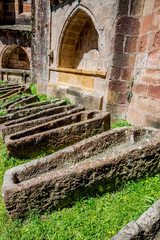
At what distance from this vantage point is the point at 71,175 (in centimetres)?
187

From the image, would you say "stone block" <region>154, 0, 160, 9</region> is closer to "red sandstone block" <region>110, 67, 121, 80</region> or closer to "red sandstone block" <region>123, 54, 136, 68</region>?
"red sandstone block" <region>123, 54, 136, 68</region>

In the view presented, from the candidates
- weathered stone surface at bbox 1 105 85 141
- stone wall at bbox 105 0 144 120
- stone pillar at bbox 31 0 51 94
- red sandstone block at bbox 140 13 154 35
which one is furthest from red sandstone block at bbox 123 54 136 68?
stone pillar at bbox 31 0 51 94

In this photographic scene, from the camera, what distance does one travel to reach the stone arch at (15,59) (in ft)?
36.3

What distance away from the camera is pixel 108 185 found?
2.09 metres

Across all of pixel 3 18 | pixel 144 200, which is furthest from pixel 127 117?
pixel 3 18

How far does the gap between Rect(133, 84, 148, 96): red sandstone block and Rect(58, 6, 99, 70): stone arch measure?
91.4 inches

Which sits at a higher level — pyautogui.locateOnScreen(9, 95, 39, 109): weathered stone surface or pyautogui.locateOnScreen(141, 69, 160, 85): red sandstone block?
pyautogui.locateOnScreen(141, 69, 160, 85): red sandstone block

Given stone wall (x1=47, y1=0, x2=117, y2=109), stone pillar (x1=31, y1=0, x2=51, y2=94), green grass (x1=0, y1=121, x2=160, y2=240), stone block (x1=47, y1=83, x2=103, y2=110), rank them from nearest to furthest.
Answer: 1. green grass (x1=0, y1=121, x2=160, y2=240)
2. stone wall (x1=47, y1=0, x2=117, y2=109)
3. stone block (x1=47, y1=83, x2=103, y2=110)
4. stone pillar (x1=31, y1=0, x2=51, y2=94)

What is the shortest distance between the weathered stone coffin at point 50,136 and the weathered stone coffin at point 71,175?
2.22 ft

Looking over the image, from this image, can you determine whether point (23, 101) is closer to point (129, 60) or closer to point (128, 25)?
point (129, 60)

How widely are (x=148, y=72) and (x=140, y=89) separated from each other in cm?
41

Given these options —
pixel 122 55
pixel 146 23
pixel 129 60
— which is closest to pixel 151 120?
pixel 129 60

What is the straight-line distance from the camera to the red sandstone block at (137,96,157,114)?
3267 millimetres

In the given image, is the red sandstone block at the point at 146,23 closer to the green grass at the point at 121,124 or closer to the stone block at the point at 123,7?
the stone block at the point at 123,7
